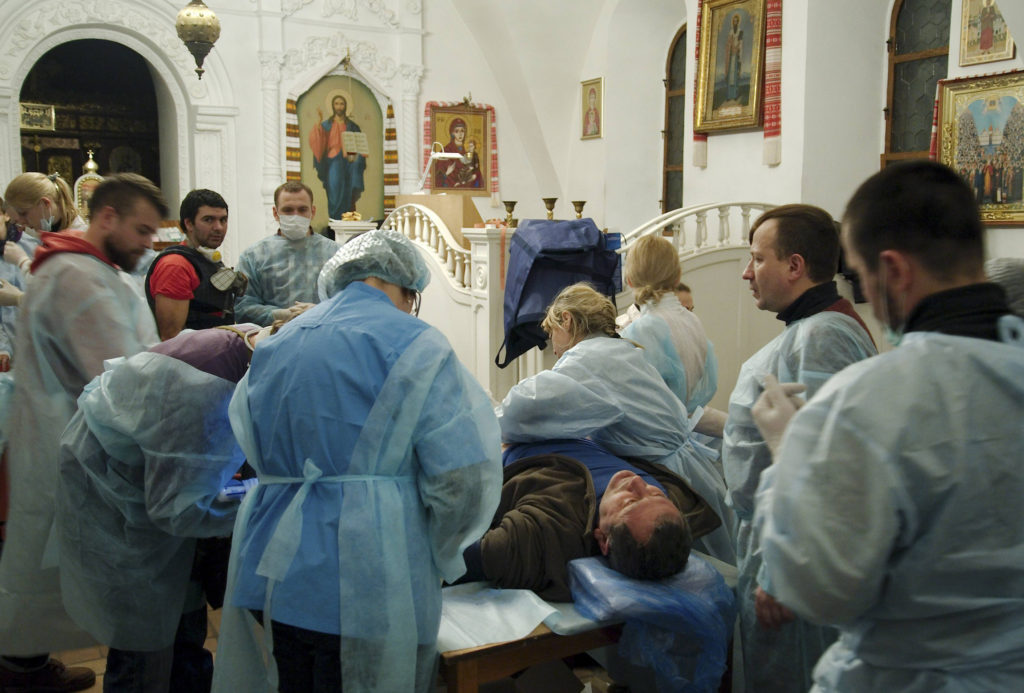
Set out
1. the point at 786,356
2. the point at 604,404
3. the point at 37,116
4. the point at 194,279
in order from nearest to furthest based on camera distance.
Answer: the point at 786,356
the point at 604,404
the point at 194,279
the point at 37,116

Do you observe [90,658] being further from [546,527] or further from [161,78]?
[161,78]

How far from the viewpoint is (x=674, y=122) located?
11.0 meters

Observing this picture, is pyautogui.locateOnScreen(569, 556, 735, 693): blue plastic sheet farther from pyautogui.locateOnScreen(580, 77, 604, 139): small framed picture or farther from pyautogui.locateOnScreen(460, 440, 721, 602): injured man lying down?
pyautogui.locateOnScreen(580, 77, 604, 139): small framed picture

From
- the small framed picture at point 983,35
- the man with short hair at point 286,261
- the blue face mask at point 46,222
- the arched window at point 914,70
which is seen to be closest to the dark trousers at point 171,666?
the man with short hair at point 286,261

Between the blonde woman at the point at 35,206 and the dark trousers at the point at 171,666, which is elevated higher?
the blonde woman at the point at 35,206

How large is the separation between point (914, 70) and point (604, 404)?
6.49m

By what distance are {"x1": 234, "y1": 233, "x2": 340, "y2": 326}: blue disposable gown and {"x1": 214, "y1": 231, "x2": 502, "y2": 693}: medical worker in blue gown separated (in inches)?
108

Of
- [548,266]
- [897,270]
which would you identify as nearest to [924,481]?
[897,270]

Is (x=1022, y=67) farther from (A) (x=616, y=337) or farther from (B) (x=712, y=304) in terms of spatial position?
(A) (x=616, y=337)

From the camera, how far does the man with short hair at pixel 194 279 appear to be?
344 cm

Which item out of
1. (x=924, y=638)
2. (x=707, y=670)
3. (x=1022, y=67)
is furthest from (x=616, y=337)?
(x=1022, y=67)

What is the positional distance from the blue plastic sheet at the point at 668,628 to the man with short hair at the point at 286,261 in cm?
281

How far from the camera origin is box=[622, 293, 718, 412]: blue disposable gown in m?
3.72

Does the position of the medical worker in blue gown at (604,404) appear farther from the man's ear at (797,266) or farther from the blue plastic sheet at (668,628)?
the man's ear at (797,266)
